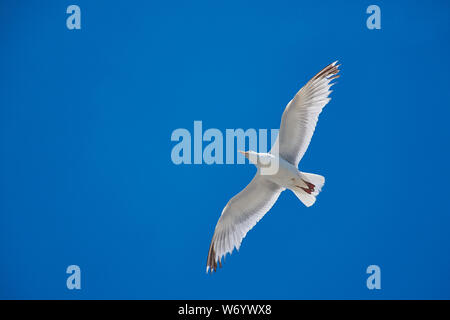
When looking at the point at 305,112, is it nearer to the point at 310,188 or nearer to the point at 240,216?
the point at 310,188

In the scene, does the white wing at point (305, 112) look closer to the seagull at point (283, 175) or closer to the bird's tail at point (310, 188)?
the seagull at point (283, 175)

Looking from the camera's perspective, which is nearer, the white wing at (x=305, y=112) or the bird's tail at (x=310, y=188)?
the bird's tail at (x=310, y=188)

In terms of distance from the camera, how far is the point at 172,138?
10.4 metres

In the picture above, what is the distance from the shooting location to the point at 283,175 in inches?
→ 353

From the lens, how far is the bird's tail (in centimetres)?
884

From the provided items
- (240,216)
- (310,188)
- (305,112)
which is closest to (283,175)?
(310,188)

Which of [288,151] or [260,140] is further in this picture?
[260,140]

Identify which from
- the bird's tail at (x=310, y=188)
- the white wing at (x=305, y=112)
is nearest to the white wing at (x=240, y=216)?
the bird's tail at (x=310, y=188)

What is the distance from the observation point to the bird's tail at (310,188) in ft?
29.0
